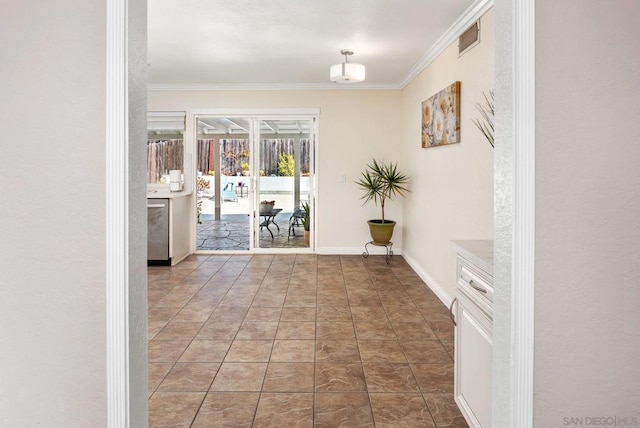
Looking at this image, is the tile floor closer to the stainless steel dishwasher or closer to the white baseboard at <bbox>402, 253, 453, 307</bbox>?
the white baseboard at <bbox>402, 253, 453, 307</bbox>

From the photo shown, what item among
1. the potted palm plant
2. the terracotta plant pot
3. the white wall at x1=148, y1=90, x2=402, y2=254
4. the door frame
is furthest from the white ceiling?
the terracotta plant pot

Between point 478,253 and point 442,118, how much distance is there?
269cm

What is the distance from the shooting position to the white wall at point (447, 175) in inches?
126

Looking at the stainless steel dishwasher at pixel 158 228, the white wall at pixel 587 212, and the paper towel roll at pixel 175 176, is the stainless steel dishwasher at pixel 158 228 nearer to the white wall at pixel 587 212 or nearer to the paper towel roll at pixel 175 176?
the paper towel roll at pixel 175 176

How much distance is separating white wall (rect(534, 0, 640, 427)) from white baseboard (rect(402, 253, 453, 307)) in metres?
2.79

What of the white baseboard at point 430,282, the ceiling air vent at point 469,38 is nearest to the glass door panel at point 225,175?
the white baseboard at point 430,282

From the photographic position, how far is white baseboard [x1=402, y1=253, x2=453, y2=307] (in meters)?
4.05

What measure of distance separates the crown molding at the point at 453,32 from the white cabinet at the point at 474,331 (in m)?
2.11

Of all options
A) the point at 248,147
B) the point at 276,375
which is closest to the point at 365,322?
the point at 276,375

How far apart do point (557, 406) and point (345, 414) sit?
3.90 ft

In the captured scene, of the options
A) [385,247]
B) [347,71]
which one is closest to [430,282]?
[385,247]

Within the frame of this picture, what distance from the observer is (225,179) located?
23.2ft

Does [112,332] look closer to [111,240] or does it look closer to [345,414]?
[111,240]

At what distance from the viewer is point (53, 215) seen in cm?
118
